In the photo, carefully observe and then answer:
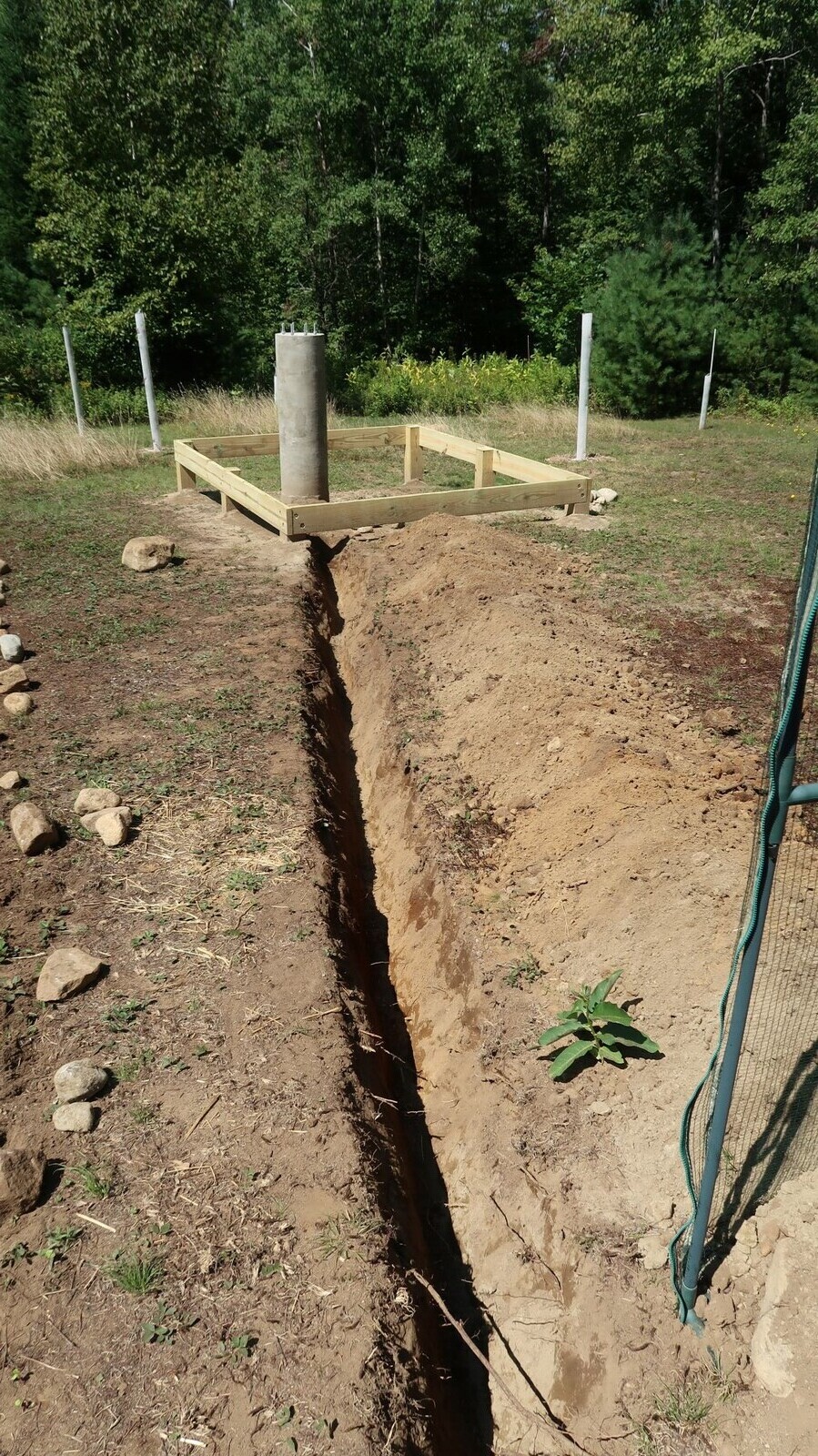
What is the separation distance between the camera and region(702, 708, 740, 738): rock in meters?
5.79

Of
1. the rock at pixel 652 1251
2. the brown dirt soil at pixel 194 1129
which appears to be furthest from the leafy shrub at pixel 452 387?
the rock at pixel 652 1251

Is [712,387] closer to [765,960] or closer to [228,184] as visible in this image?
[228,184]

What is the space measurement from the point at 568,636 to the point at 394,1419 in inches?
199

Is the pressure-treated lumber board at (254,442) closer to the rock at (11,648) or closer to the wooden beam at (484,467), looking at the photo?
the wooden beam at (484,467)

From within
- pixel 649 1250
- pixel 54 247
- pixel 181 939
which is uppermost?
pixel 54 247

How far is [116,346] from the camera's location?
1892 centimetres

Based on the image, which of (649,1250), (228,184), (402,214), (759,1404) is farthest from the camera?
(402,214)

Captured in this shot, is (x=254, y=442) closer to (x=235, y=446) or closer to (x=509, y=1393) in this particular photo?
(x=235, y=446)

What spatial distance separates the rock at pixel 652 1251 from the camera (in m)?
3.00

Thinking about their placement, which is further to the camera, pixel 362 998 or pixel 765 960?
pixel 362 998

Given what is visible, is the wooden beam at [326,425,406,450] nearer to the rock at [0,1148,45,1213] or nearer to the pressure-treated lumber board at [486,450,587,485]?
the pressure-treated lumber board at [486,450,587,485]

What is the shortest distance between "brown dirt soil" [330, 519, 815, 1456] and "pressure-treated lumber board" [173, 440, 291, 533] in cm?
271

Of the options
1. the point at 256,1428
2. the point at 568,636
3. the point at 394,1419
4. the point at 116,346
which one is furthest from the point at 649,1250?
the point at 116,346

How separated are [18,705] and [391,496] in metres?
5.74
